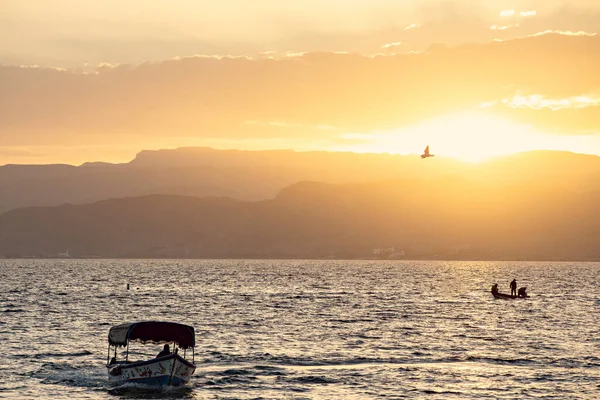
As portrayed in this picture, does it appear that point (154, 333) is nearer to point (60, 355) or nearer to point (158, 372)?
point (158, 372)

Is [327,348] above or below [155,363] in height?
below

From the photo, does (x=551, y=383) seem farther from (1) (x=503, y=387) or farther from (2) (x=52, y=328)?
(2) (x=52, y=328)

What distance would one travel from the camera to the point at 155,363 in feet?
165

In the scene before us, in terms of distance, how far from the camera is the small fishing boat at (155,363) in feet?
165

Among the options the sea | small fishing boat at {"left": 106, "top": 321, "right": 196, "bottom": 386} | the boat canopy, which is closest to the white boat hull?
small fishing boat at {"left": 106, "top": 321, "right": 196, "bottom": 386}

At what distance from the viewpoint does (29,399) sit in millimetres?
47406

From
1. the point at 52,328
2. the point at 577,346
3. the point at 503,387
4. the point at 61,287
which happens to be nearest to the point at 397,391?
the point at 503,387

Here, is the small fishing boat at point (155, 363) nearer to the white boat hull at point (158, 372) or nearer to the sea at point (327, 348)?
the white boat hull at point (158, 372)

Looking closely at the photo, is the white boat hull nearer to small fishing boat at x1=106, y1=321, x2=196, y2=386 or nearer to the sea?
small fishing boat at x1=106, y1=321, x2=196, y2=386

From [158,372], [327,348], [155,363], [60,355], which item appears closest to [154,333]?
[155,363]

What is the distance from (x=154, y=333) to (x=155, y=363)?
4332 millimetres

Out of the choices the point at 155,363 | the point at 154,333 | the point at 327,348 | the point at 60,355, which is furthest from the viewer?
the point at 327,348

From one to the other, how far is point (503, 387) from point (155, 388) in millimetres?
20135

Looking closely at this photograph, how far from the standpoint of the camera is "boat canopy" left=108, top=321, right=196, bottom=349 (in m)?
54.0
